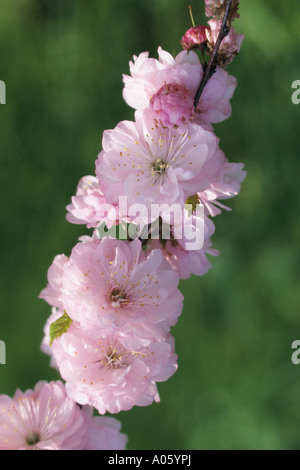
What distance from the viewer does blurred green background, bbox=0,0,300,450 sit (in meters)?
1.68

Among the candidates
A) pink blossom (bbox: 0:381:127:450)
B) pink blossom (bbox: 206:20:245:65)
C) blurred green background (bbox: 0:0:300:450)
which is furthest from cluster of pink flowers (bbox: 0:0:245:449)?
blurred green background (bbox: 0:0:300:450)

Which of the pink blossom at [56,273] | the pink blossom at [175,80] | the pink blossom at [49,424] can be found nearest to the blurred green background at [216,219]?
the pink blossom at [49,424]

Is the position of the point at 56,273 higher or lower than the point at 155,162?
lower

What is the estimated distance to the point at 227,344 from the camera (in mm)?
1692

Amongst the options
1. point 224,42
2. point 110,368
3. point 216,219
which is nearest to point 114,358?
point 110,368

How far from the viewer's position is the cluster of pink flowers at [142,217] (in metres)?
0.69

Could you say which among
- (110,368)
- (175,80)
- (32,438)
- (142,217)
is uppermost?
(175,80)

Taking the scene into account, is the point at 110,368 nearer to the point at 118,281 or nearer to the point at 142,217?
the point at 118,281

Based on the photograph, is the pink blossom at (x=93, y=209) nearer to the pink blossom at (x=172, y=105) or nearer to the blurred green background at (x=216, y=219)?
the pink blossom at (x=172, y=105)

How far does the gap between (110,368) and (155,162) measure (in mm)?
333

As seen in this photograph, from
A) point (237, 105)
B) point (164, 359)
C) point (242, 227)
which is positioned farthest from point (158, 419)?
point (237, 105)

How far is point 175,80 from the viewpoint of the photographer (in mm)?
710

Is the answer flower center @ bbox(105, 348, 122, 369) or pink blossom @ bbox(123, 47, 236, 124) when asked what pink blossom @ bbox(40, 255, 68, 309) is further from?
pink blossom @ bbox(123, 47, 236, 124)
